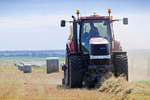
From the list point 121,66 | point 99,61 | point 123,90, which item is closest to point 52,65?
point 99,61

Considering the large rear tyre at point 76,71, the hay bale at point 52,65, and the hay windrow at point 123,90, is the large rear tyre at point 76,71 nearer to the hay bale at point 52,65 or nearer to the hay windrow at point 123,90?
the hay windrow at point 123,90

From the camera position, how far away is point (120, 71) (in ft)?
45.1

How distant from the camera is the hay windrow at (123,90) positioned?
9396 mm

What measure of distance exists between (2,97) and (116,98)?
3232mm

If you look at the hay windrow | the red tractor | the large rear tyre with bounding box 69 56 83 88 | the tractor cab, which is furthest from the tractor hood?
the hay windrow

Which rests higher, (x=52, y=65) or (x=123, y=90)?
(x=123, y=90)

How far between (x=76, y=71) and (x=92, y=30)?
207cm

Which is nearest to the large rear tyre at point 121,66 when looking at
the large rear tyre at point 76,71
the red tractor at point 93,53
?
the red tractor at point 93,53

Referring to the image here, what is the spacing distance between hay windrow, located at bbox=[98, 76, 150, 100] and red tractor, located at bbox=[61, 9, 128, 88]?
1060 millimetres

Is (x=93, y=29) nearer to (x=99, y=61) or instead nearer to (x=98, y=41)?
(x=98, y=41)

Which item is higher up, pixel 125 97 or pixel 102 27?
pixel 102 27

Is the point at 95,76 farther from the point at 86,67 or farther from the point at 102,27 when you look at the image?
the point at 102,27

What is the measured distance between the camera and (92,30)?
1438 centimetres

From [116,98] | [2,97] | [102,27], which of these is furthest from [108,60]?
[2,97]
